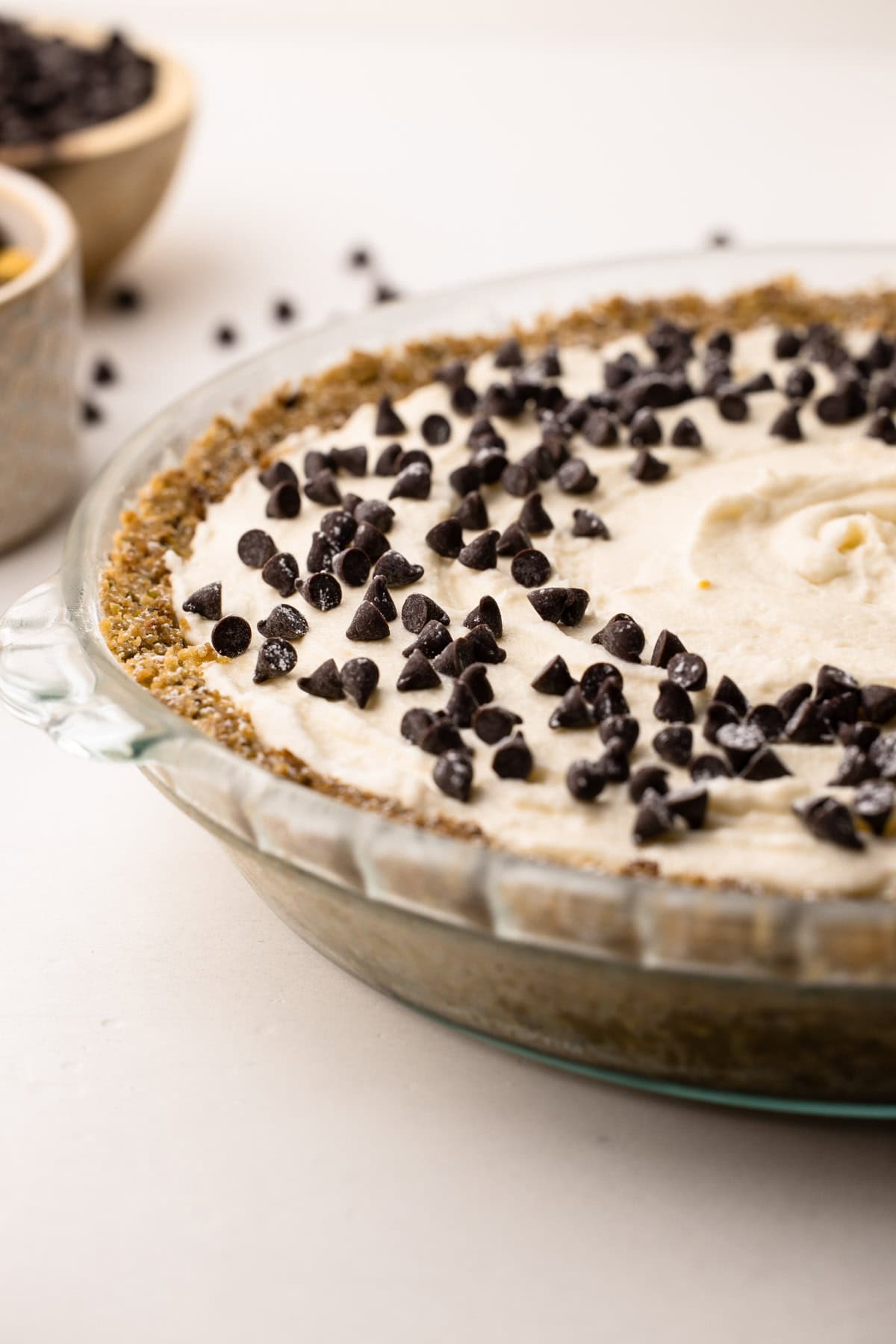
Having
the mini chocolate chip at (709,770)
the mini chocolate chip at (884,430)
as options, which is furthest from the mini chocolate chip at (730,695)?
the mini chocolate chip at (884,430)

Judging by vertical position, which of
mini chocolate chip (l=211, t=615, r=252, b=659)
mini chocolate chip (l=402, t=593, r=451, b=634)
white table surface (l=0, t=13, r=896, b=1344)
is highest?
mini chocolate chip (l=402, t=593, r=451, b=634)

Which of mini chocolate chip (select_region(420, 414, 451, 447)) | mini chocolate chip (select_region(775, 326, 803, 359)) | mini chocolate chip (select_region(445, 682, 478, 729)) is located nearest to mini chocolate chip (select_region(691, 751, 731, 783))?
mini chocolate chip (select_region(445, 682, 478, 729))

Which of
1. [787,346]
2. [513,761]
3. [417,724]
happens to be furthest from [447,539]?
[787,346]

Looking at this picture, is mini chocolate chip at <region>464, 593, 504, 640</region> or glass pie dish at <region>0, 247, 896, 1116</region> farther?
mini chocolate chip at <region>464, 593, 504, 640</region>

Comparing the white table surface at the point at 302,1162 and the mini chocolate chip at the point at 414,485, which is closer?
the white table surface at the point at 302,1162

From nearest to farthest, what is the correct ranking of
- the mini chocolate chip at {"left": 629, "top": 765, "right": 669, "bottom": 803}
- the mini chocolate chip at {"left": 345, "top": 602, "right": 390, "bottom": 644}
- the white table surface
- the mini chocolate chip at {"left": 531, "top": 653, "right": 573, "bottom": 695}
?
the white table surface, the mini chocolate chip at {"left": 629, "top": 765, "right": 669, "bottom": 803}, the mini chocolate chip at {"left": 531, "top": 653, "right": 573, "bottom": 695}, the mini chocolate chip at {"left": 345, "top": 602, "right": 390, "bottom": 644}

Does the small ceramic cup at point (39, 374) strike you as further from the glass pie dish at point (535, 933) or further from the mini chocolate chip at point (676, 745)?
the mini chocolate chip at point (676, 745)

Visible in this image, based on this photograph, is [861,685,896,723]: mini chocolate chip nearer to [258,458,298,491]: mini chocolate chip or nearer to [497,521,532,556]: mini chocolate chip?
[497,521,532,556]: mini chocolate chip
